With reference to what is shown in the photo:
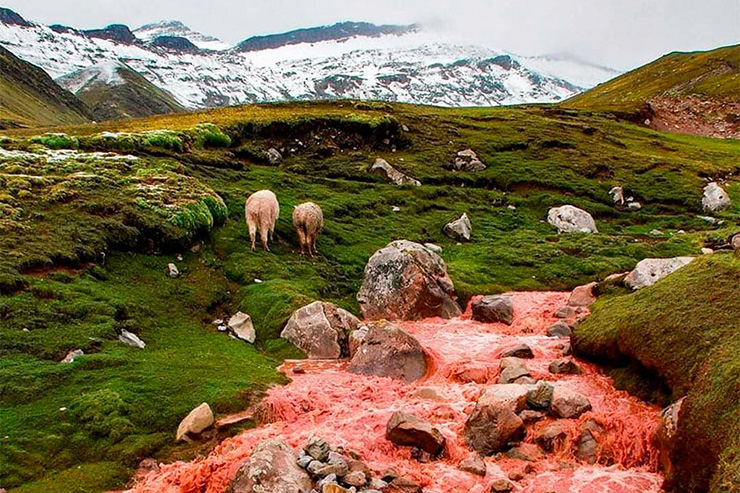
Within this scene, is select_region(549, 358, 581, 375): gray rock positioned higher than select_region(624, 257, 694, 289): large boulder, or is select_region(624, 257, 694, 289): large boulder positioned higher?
select_region(624, 257, 694, 289): large boulder

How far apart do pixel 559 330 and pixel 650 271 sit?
6102 mm

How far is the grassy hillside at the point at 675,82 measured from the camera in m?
115

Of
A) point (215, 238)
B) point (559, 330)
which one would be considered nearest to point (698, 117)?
point (559, 330)

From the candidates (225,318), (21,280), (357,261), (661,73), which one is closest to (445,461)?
(225,318)

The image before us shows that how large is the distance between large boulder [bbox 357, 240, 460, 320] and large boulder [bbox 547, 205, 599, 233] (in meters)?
21.1

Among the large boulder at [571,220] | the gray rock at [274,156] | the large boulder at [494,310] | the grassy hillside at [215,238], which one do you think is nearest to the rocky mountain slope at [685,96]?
the grassy hillside at [215,238]

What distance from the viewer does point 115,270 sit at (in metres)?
23.3

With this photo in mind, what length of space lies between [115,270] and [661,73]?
166 meters

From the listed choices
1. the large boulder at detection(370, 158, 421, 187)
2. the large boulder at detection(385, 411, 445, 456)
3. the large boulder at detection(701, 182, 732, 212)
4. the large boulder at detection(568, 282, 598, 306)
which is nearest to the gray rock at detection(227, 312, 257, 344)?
the large boulder at detection(385, 411, 445, 456)

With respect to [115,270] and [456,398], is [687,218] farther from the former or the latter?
[115,270]

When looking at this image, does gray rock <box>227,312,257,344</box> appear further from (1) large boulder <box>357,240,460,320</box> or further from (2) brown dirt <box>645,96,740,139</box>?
(2) brown dirt <box>645,96,740,139</box>

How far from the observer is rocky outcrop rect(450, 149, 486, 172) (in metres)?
57.8

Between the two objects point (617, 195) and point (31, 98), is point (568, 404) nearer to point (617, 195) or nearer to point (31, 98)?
point (617, 195)

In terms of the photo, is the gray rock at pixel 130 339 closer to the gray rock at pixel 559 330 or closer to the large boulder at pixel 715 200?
the gray rock at pixel 559 330
